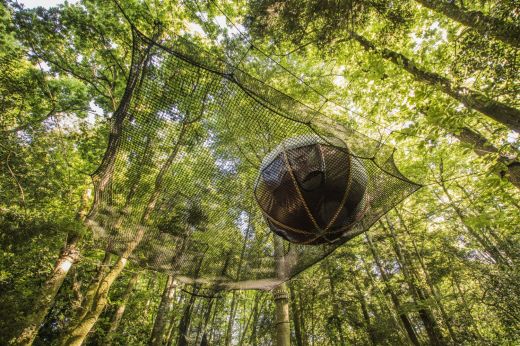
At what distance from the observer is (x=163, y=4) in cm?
732

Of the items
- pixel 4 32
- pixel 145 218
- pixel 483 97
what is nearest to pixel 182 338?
pixel 145 218

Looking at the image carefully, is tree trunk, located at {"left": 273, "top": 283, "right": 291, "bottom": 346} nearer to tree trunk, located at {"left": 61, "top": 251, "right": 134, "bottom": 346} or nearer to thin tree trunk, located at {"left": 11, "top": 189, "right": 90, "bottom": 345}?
tree trunk, located at {"left": 61, "top": 251, "right": 134, "bottom": 346}

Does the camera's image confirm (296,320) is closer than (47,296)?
No

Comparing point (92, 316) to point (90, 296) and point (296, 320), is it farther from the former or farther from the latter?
point (296, 320)

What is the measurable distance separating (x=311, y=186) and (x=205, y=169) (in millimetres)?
1274

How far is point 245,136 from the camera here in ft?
9.05

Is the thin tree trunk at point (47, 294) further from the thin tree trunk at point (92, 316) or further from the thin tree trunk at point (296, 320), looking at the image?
the thin tree trunk at point (296, 320)

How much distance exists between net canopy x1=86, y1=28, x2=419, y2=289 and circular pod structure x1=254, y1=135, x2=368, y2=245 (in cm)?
6

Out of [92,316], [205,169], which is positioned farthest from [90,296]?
[205,169]

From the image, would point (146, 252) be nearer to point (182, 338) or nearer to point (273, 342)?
point (182, 338)

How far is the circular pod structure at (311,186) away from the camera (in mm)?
2129

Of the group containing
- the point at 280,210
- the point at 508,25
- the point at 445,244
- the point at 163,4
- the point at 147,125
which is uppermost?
the point at 163,4

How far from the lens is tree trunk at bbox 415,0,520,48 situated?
2.94m

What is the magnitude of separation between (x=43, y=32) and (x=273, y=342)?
497 inches
